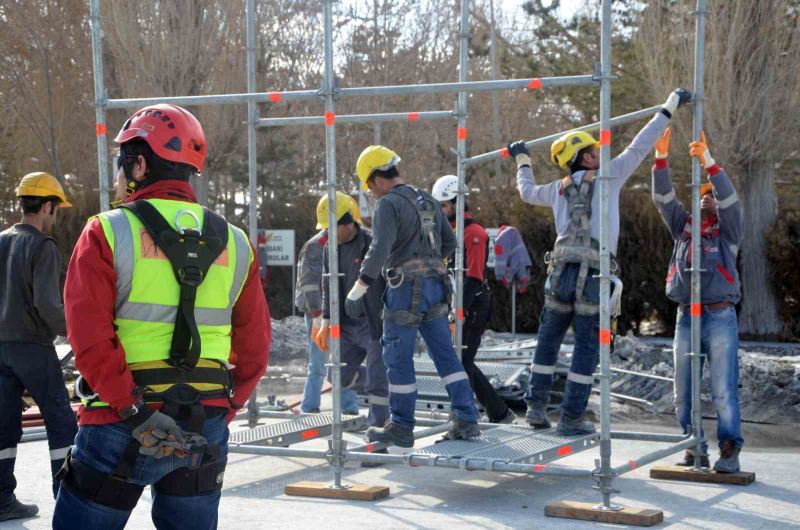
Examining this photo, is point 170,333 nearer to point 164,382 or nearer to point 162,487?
point 164,382

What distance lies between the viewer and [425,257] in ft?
25.6

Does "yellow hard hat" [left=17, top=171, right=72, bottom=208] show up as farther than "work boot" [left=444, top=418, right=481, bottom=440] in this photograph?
No

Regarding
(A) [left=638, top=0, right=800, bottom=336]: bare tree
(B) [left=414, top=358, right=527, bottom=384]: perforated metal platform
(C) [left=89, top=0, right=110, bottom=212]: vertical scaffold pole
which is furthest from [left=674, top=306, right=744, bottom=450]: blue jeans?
(A) [left=638, top=0, right=800, bottom=336]: bare tree

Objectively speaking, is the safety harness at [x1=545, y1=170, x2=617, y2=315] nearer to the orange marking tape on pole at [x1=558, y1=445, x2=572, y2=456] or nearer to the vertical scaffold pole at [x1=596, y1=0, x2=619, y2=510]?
the vertical scaffold pole at [x1=596, y1=0, x2=619, y2=510]

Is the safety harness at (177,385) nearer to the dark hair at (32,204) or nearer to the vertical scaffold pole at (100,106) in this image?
the dark hair at (32,204)

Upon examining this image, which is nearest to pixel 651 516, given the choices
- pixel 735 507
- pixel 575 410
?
pixel 735 507

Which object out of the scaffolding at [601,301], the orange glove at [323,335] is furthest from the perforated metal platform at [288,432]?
the orange glove at [323,335]

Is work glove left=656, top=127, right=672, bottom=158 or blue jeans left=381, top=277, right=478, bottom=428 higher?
work glove left=656, top=127, right=672, bottom=158

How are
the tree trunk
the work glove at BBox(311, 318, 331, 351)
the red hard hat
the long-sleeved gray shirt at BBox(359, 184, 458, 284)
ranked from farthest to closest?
the tree trunk, the work glove at BBox(311, 318, 331, 351), the long-sleeved gray shirt at BBox(359, 184, 458, 284), the red hard hat

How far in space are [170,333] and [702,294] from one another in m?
5.01

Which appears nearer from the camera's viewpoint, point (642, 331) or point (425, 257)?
point (425, 257)

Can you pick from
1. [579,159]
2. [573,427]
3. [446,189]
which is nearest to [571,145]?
[579,159]

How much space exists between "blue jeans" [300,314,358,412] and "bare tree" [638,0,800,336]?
11.5 metres

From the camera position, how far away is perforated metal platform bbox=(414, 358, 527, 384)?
11859 millimetres
